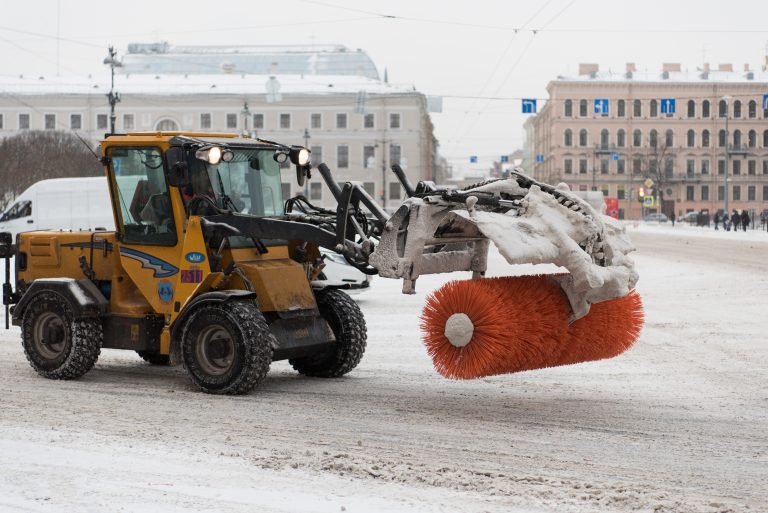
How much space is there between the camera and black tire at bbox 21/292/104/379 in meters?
10.8

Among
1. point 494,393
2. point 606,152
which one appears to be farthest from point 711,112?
point 494,393

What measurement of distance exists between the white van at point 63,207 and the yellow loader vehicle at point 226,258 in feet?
68.7

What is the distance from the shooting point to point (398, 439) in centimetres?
815

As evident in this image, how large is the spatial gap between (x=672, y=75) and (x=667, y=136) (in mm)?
6662

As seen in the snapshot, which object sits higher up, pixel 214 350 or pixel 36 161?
pixel 36 161

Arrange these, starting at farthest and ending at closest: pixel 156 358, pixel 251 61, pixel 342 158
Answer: pixel 251 61
pixel 342 158
pixel 156 358

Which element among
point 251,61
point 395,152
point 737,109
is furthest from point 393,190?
point 737,109

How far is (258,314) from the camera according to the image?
9.84m

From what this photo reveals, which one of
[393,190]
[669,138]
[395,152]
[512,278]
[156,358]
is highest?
[669,138]

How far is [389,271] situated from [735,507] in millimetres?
3507

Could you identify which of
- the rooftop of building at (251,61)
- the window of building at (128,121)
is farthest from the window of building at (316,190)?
the rooftop of building at (251,61)

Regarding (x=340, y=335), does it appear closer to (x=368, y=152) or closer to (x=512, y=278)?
(x=512, y=278)

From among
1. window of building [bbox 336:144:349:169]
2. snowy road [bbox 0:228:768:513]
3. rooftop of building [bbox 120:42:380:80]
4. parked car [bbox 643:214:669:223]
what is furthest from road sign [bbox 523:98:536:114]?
rooftop of building [bbox 120:42:380:80]

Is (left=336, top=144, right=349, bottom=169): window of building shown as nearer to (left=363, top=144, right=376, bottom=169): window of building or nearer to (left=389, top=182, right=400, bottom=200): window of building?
(left=363, top=144, right=376, bottom=169): window of building
